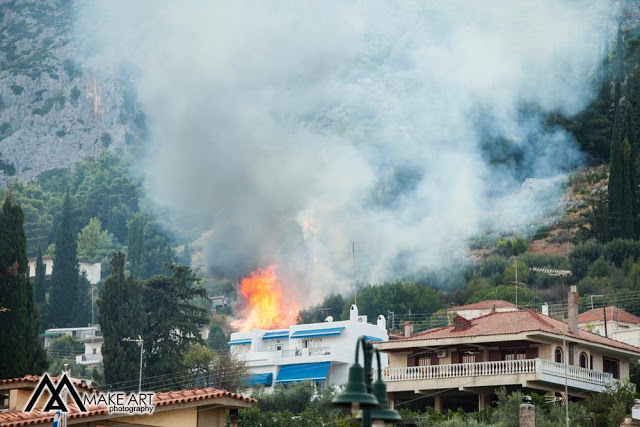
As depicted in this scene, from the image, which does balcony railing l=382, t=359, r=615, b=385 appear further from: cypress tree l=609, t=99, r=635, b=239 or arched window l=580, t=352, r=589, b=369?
cypress tree l=609, t=99, r=635, b=239

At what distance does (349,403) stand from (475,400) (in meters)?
47.4

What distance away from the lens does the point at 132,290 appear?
108 m

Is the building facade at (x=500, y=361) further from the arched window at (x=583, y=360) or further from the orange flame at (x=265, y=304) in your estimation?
the orange flame at (x=265, y=304)

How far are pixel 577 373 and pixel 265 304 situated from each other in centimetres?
8508

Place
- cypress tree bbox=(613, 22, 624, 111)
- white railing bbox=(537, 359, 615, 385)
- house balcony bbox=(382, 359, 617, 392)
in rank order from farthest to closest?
cypress tree bbox=(613, 22, 624, 111)
white railing bbox=(537, 359, 615, 385)
house balcony bbox=(382, 359, 617, 392)

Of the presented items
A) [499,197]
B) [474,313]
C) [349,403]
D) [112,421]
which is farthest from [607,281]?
[349,403]

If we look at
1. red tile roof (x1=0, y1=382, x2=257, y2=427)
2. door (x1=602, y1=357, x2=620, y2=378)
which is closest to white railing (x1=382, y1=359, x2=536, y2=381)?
door (x1=602, y1=357, x2=620, y2=378)

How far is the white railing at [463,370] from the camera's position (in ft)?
209

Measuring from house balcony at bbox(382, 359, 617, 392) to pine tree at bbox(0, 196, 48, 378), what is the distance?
1899 cm

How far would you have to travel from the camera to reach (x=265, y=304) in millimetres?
148125

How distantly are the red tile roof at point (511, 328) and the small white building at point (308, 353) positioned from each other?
2545 centimetres

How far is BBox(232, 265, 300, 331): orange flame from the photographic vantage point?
14125 centimetres

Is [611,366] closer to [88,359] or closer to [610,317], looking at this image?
[610,317]

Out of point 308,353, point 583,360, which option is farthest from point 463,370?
point 308,353
